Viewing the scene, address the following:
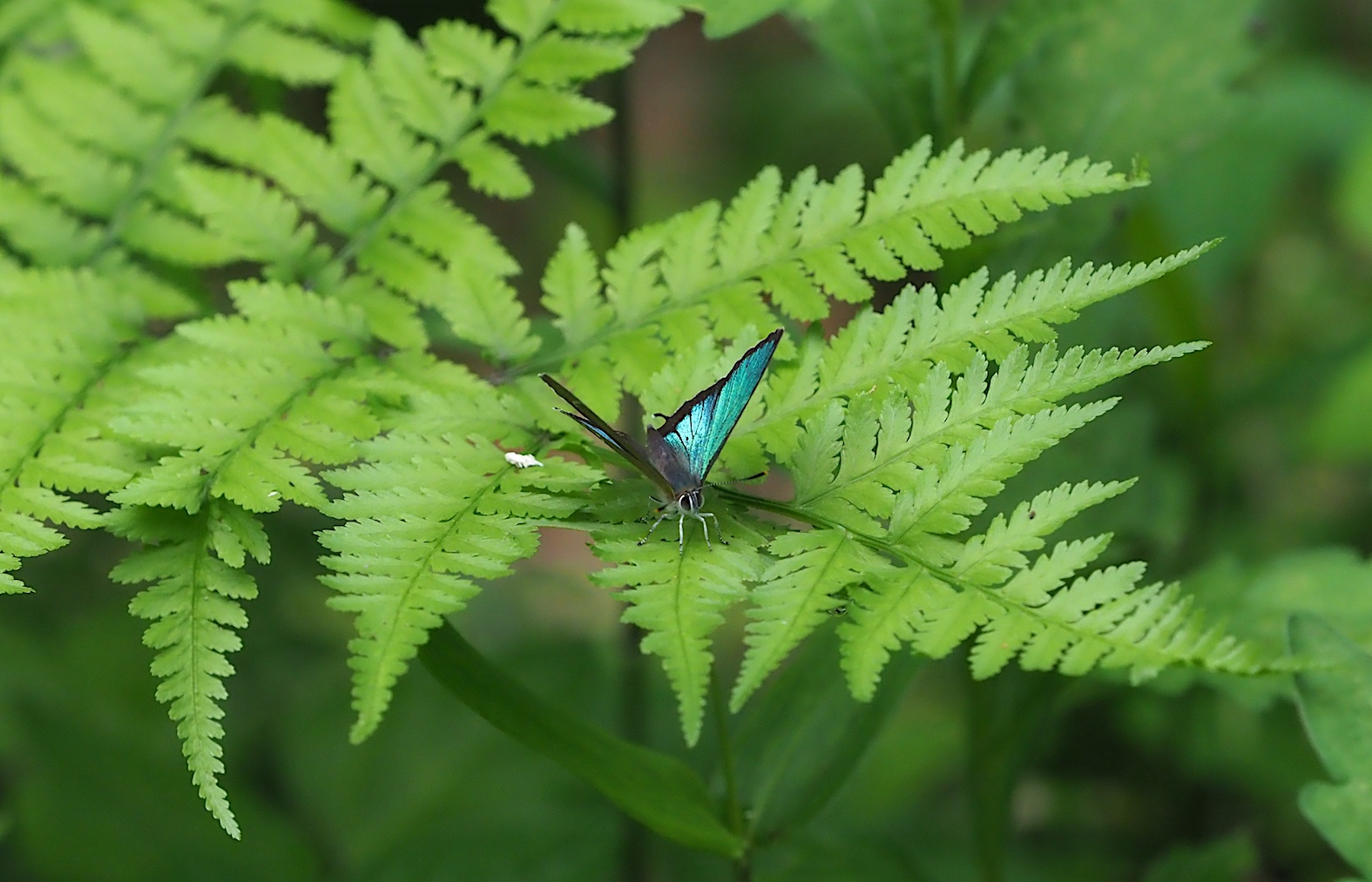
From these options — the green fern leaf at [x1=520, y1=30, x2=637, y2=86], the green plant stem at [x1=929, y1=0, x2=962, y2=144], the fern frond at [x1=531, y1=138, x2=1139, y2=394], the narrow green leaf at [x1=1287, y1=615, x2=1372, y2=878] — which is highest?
the green plant stem at [x1=929, y1=0, x2=962, y2=144]

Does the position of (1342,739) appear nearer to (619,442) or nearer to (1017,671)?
(619,442)

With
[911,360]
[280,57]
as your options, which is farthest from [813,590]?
[280,57]

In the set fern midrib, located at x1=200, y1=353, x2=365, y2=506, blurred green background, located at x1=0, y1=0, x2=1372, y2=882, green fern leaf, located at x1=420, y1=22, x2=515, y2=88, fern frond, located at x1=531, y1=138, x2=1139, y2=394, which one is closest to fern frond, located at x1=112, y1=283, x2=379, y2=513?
fern midrib, located at x1=200, y1=353, x2=365, y2=506

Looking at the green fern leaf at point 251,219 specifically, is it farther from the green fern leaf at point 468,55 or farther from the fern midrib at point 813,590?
the fern midrib at point 813,590

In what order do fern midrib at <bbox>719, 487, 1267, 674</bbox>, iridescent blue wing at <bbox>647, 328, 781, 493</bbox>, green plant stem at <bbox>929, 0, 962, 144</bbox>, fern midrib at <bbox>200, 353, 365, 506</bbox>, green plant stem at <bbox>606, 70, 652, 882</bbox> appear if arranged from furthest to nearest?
1. green plant stem at <bbox>606, 70, 652, 882</bbox>
2. green plant stem at <bbox>929, 0, 962, 144</bbox>
3. fern midrib at <bbox>200, 353, 365, 506</bbox>
4. iridescent blue wing at <bbox>647, 328, 781, 493</bbox>
5. fern midrib at <bbox>719, 487, 1267, 674</bbox>

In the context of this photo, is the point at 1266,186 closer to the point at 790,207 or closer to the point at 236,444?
the point at 790,207

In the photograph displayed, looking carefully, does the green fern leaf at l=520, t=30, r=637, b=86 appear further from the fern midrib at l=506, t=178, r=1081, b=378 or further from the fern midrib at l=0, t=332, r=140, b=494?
the fern midrib at l=0, t=332, r=140, b=494

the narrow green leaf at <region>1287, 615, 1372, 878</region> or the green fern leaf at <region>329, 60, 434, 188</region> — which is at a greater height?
the green fern leaf at <region>329, 60, 434, 188</region>

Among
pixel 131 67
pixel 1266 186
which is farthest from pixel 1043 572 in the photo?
pixel 1266 186
